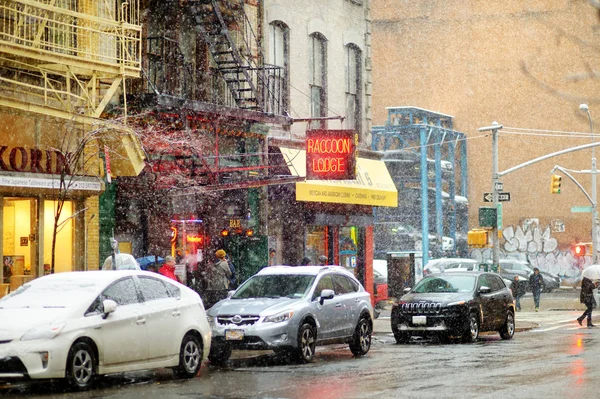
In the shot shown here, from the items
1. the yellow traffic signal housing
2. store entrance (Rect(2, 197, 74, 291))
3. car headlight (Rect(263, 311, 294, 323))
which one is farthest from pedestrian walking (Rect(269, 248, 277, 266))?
car headlight (Rect(263, 311, 294, 323))

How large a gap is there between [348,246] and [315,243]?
84.7 inches

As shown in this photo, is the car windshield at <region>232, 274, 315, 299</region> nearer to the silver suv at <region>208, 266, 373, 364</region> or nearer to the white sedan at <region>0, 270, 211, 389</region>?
the silver suv at <region>208, 266, 373, 364</region>

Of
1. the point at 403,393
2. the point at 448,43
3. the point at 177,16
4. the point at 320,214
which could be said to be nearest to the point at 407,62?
the point at 448,43

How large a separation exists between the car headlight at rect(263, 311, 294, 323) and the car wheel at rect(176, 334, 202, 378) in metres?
1.71

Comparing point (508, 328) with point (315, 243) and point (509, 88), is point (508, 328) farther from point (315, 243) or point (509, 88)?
point (509, 88)

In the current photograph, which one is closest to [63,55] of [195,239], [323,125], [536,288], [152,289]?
[152,289]

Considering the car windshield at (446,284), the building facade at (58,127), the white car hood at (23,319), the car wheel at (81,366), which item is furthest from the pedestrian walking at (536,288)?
the white car hood at (23,319)

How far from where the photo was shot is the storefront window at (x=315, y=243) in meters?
31.9

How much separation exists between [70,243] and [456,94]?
45.7 m

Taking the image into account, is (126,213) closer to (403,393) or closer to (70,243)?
(70,243)

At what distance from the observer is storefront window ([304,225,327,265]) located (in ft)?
105

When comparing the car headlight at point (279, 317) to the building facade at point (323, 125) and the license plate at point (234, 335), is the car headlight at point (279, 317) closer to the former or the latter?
Answer: the license plate at point (234, 335)

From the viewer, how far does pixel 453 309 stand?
70.8 ft

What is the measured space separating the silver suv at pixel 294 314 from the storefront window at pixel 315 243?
12280 millimetres
